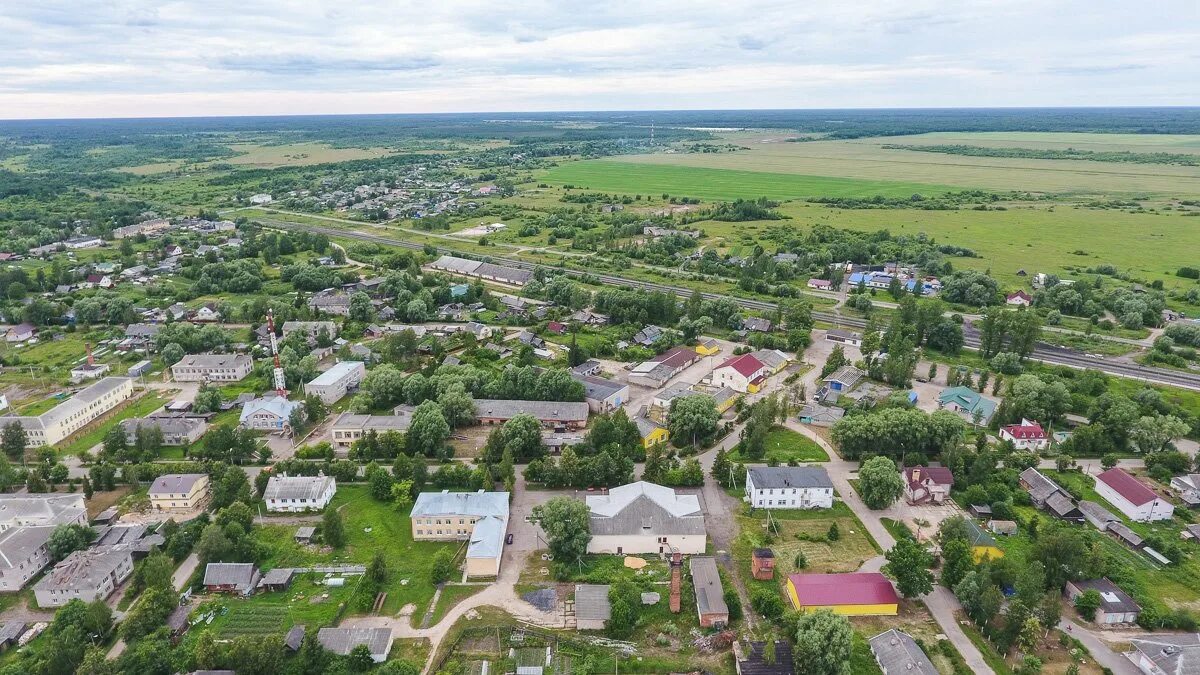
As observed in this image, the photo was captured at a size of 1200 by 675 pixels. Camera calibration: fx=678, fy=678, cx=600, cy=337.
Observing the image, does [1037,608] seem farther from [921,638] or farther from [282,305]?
[282,305]

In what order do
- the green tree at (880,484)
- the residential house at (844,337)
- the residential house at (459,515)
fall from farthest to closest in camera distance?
1. the residential house at (844,337)
2. the green tree at (880,484)
3. the residential house at (459,515)

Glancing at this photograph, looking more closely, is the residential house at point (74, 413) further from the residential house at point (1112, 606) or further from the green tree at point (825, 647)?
the residential house at point (1112, 606)

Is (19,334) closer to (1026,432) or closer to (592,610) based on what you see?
(592,610)

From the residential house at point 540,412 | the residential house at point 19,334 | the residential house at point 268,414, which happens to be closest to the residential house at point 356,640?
the residential house at point 540,412

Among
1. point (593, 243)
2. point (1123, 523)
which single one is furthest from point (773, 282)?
point (1123, 523)

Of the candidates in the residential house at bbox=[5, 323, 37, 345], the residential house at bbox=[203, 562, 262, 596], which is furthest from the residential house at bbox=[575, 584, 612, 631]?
the residential house at bbox=[5, 323, 37, 345]

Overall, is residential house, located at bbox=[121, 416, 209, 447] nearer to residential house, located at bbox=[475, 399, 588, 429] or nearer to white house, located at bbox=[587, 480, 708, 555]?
residential house, located at bbox=[475, 399, 588, 429]
